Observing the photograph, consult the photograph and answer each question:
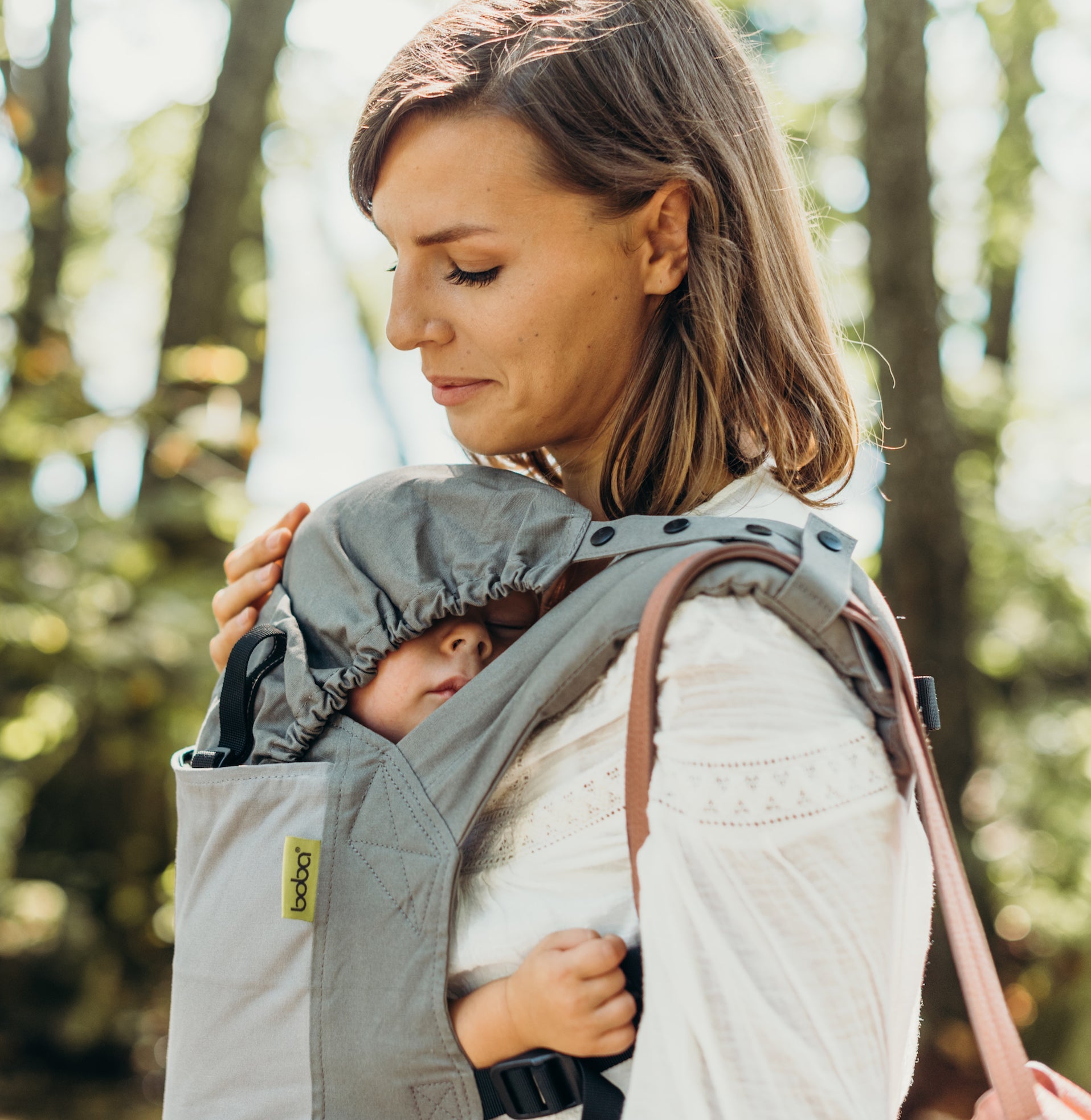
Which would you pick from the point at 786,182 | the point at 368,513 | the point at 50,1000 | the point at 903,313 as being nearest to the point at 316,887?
the point at 368,513

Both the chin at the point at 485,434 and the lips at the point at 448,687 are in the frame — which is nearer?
the lips at the point at 448,687

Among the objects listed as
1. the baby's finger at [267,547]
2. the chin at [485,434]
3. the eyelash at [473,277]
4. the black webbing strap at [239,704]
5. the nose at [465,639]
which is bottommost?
the black webbing strap at [239,704]

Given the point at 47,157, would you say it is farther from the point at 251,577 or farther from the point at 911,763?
the point at 911,763

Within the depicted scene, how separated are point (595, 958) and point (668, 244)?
0.98 meters

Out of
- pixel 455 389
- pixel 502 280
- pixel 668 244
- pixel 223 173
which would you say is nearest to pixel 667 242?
pixel 668 244

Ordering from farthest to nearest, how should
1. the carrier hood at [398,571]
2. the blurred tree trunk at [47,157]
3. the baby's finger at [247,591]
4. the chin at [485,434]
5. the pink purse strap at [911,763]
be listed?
1. the blurred tree trunk at [47,157]
2. the baby's finger at [247,591]
3. the chin at [485,434]
4. the carrier hood at [398,571]
5. the pink purse strap at [911,763]

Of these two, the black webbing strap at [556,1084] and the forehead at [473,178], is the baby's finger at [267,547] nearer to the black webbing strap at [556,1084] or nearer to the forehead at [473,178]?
the forehead at [473,178]

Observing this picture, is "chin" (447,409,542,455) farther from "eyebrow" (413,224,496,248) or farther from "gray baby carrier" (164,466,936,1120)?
"eyebrow" (413,224,496,248)

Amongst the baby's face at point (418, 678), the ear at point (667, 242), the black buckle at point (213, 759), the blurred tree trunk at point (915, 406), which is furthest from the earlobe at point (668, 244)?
the blurred tree trunk at point (915, 406)

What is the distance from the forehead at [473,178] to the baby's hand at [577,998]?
904mm

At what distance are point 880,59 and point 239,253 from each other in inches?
160

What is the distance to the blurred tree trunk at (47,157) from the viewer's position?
5.34 m

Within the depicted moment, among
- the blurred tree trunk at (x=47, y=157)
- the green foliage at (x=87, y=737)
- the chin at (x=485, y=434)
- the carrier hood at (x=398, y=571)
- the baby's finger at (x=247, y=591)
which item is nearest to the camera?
the carrier hood at (x=398, y=571)

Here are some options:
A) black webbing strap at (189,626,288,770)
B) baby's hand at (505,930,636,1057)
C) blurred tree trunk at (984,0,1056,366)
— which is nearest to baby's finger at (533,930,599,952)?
baby's hand at (505,930,636,1057)
